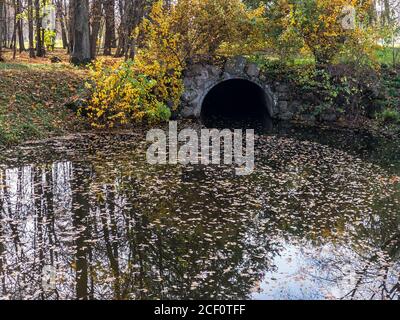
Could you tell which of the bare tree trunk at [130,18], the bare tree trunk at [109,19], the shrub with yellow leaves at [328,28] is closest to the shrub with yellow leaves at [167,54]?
the shrub with yellow leaves at [328,28]

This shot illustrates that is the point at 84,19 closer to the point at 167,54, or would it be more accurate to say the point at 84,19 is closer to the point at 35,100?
the point at 167,54

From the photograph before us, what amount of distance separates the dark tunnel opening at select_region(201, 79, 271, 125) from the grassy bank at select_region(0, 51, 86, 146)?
735 cm

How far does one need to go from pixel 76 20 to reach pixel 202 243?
62.2ft

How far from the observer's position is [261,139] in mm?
19578

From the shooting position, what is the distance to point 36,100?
19844 millimetres

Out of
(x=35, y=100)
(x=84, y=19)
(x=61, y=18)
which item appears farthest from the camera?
(x=61, y=18)

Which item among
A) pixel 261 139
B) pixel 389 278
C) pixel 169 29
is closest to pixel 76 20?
pixel 169 29

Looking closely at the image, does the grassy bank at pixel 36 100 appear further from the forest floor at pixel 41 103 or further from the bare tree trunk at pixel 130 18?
the bare tree trunk at pixel 130 18

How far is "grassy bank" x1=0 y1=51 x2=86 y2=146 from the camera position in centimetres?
1747

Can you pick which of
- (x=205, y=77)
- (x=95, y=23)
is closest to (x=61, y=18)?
(x=95, y=23)

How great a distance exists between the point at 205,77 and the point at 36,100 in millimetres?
8278

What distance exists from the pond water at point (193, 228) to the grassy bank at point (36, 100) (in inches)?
74.3

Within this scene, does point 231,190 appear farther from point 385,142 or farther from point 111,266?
point 385,142

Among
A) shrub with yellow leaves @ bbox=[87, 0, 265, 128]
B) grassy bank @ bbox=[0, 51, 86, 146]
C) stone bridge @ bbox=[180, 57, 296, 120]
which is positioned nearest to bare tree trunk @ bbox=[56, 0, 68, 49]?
grassy bank @ bbox=[0, 51, 86, 146]
